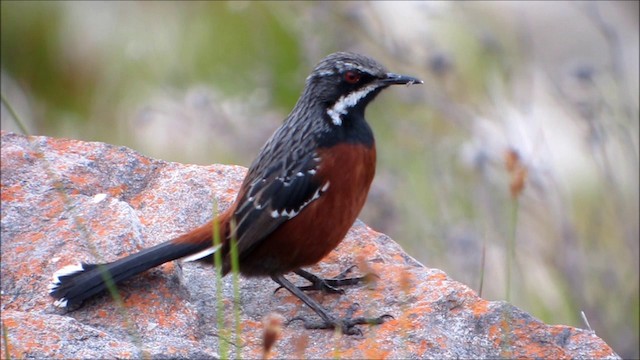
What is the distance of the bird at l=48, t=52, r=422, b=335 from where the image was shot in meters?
4.44

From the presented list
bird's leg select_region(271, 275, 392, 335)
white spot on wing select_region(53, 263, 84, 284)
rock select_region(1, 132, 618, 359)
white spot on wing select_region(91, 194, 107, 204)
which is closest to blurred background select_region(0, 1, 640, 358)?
rock select_region(1, 132, 618, 359)

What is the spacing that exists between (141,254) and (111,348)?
0.67m

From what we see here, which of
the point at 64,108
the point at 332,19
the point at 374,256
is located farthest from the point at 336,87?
the point at 64,108

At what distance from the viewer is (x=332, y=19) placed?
7.97 m

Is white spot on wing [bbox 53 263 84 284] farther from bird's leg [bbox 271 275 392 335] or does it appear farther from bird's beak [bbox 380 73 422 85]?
bird's beak [bbox 380 73 422 85]

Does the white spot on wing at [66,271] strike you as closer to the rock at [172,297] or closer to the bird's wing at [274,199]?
the rock at [172,297]

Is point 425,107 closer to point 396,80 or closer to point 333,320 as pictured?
point 396,80

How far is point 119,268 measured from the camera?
4320 mm

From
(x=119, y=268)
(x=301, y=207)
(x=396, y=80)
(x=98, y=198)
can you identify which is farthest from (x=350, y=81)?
(x=119, y=268)

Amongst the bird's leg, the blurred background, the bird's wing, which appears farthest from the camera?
the blurred background

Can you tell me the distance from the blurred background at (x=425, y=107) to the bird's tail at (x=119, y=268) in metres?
2.94

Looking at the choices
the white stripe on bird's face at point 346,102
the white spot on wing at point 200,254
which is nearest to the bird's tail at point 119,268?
the white spot on wing at point 200,254

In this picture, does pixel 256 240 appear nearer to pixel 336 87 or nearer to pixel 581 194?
pixel 336 87

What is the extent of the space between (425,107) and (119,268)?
5307 mm
